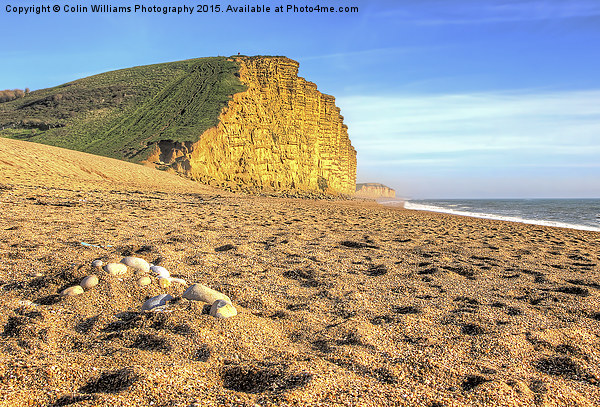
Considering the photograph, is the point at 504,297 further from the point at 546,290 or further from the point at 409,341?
the point at 409,341

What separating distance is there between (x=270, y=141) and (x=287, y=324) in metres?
38.4

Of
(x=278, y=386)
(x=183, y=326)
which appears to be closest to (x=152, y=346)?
(x=183, y=326)

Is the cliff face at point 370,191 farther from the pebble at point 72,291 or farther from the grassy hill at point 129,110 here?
the pebble at point 72,291

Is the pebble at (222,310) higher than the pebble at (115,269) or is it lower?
lower

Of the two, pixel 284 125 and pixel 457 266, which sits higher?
pixel 284 125

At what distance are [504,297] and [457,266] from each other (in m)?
1.62

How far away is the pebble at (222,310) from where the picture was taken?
12.4 feet

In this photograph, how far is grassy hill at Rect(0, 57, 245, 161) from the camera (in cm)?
3394

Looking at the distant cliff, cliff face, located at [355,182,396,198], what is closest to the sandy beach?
the distant cliff

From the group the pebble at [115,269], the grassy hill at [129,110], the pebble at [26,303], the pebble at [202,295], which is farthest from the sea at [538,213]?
the grassy hill at [129,110]

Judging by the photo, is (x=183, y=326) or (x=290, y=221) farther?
(x=290, y=221)

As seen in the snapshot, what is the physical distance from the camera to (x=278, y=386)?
102 inches

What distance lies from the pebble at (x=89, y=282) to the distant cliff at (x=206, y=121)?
2568 centimetres

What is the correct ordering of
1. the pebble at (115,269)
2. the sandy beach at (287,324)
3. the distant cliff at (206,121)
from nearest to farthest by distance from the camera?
the sandy beach at (287,324), the pebble at (115,269), the distant cliff at (206,121)
